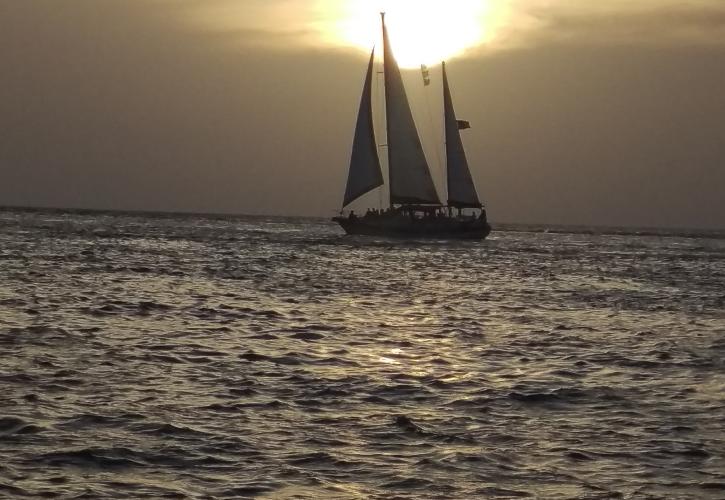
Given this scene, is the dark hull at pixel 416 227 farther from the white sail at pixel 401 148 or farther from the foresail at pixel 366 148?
the foresail at pixel 366 148

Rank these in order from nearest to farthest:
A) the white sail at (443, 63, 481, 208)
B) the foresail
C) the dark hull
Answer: the foresail
the dark hull
the white sail at (443, 63, 481, 208)

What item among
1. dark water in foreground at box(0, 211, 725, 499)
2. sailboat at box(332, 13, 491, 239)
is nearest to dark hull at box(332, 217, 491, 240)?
sailboat at box(332, 13, 491, 239)

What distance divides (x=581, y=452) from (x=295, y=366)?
7123mm

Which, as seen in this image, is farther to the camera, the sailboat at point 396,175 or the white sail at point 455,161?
the white sail at point 455,161

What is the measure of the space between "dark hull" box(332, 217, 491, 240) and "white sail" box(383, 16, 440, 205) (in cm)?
192

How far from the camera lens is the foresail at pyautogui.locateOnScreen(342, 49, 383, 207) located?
88812 mm

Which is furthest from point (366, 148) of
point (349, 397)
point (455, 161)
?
point (349, 397)

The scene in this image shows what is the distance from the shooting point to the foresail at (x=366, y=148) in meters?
88.8

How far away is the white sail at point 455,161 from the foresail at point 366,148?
960 cm

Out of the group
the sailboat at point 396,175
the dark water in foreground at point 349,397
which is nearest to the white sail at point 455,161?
the sailboat at point 396,175

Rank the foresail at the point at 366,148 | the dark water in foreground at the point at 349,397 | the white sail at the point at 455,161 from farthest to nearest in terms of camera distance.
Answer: the white sail at the point at 455,161, the foresail at the point at 366,148, the dark water in foreground at the point at 349,397

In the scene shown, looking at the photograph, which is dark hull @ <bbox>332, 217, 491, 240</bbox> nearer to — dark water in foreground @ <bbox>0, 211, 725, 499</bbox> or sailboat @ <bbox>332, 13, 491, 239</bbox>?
sailboat @ <bbox>332, 13, 491, 239</bbox>

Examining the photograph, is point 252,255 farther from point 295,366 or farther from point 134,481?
point 134,481

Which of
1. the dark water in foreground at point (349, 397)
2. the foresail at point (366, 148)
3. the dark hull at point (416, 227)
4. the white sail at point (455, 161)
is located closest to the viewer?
the dark water in foreground at point (349, 397)
